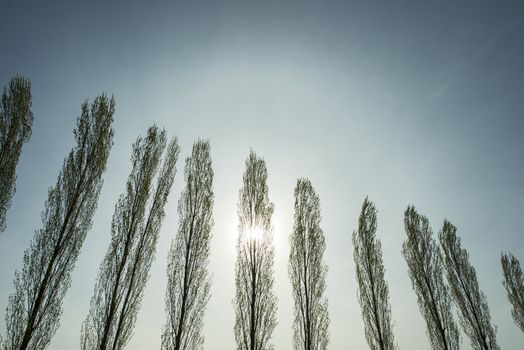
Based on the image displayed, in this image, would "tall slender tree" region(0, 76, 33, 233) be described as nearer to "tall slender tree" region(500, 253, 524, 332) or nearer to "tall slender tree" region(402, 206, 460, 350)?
"tall slender tree" region(402, 206, 460, 350)

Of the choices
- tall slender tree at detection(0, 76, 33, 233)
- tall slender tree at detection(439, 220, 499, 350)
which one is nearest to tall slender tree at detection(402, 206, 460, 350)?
tall slender tree at detection(439, 220, 499, 350)

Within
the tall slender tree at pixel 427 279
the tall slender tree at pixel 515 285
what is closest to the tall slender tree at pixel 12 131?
the tall slender tree at pixel 427 279

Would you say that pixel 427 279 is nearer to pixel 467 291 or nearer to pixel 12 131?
pixel 467 291

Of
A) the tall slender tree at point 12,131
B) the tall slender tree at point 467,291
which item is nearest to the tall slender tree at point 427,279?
the tall slender tree at point 467,291

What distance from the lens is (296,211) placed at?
613 inches

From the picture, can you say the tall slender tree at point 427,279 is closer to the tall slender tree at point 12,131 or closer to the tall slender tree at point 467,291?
the tall slender tree at point 467,291

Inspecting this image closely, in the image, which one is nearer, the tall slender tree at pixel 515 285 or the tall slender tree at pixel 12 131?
the tall slender tree at pixel 12 131

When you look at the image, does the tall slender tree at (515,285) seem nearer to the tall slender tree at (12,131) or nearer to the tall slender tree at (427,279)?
the tall slender tree at (427,279)

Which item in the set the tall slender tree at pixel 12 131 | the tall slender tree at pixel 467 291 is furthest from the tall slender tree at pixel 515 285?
the tall slender tree at pixel 12 131

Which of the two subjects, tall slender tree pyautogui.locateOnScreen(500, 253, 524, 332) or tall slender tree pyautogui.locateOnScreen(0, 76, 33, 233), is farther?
tall slender tree pyautogui.locateOnScreen(500, 253, 524, 332)

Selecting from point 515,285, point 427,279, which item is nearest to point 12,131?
point 427,279

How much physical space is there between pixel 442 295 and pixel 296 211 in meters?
9.99

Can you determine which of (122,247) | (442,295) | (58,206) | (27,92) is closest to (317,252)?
(442,295)

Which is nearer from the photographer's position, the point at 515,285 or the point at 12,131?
the point at 12,131
